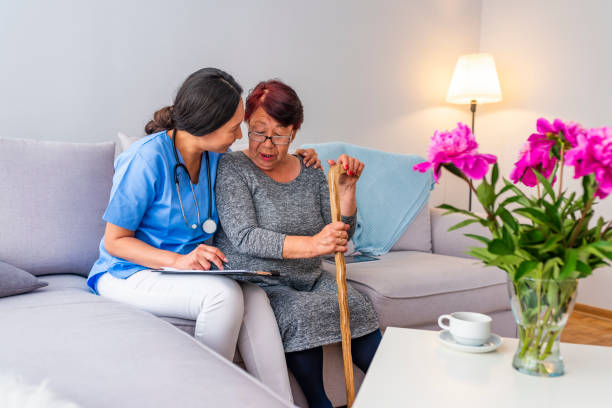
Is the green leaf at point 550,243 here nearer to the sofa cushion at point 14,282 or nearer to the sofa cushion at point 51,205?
the sofa cushion at point 14,282

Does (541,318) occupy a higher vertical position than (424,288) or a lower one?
higher

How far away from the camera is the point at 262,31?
2725mm

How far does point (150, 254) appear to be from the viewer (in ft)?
4.76

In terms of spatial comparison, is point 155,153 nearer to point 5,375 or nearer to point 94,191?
point 94,191

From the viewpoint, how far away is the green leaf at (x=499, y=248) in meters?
0.91

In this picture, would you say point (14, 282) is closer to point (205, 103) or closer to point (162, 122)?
point (162, 122)

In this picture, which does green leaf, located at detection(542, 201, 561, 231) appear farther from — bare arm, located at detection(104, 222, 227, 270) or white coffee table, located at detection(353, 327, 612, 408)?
bare arm, located at detection(104, 222, 227, 270)

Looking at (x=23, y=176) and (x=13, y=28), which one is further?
(x=13, y=28)

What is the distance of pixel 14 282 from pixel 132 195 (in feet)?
1.28

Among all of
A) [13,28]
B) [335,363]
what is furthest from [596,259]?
[13,28]

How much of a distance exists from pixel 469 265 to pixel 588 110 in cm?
159

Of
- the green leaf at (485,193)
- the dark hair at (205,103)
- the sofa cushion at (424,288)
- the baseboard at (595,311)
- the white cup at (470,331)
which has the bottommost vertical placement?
the baseboard at (595,311)

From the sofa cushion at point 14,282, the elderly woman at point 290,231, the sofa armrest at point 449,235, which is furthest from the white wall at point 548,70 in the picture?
the sofa cushion at point 14,282

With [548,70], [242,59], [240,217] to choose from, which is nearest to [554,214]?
[240,217]
